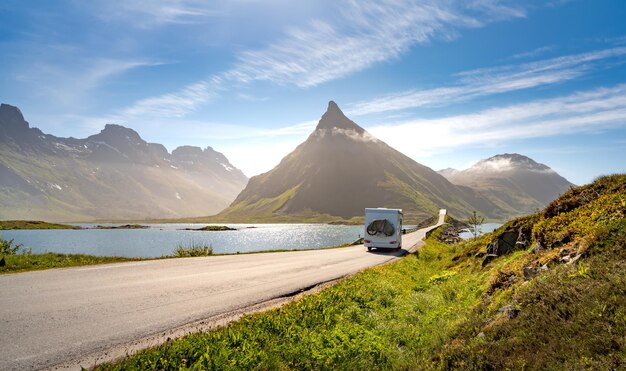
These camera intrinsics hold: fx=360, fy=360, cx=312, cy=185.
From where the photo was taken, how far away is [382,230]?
120ft

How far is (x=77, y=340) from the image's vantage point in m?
8.34

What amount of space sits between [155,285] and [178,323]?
4877 millimetres

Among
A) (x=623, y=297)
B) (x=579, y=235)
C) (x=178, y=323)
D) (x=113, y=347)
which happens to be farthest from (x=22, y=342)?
(x=579, y=235)

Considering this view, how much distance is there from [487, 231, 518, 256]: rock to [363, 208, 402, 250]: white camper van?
1993 centimetres

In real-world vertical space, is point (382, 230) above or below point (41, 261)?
above

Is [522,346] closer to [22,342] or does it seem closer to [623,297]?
[623,297]

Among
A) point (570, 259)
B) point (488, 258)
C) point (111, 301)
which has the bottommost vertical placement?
point (111, 301)

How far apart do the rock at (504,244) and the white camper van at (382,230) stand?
19.9 m

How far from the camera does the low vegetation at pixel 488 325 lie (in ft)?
18.7

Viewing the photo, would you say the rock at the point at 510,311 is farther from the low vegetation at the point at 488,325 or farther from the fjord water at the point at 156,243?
the fjord water at the point at 156,243

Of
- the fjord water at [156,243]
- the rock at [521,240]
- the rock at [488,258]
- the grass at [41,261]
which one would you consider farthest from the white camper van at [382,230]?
the grass at [41,261]

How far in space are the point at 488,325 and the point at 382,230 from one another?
96.7 ft

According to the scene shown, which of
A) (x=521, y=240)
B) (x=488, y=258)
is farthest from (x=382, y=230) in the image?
(x=521, y=240)

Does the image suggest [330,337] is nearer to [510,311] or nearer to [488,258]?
[510,311]
